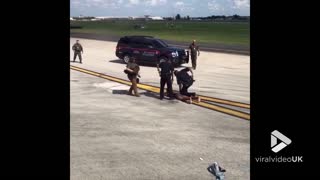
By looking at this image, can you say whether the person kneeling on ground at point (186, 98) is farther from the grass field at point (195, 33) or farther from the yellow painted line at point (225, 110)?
the grass field at point (195, 33)

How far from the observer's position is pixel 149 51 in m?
26.3

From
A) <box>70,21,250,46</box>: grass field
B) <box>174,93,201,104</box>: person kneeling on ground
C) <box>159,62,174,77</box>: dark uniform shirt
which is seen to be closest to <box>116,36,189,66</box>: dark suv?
<box>159,62,174,77</box>: dark uniform shirt

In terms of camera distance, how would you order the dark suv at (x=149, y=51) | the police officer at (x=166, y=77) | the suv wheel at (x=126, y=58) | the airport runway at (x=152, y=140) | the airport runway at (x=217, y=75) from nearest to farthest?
the airport runway at (x=152, y=140) < the police officer at (x=166, y=77) < the airport runway at (x=217, y=75) < the dark suv at (x=149, y=51) < the suv wheel at (x=126, y=58)

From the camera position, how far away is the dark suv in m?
25.6

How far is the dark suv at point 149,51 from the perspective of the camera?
1009 inches

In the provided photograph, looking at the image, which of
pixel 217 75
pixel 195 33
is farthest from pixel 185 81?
pixel 195 33

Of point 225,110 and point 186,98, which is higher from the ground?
point 186,98
